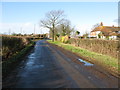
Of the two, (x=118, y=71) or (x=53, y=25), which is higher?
(x=53, y=25)

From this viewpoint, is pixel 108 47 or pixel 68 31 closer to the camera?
pixel 108 47

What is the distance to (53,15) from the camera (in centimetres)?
5312

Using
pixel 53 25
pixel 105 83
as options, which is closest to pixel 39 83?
pixel 105 83

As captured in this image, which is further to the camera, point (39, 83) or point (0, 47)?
point (0, 47)

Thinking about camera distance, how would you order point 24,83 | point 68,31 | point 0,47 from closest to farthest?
point 24,83 < point 0,47 < point 68,31

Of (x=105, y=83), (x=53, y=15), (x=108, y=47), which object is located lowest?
(x=105, y=83)

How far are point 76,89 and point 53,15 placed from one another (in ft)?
166

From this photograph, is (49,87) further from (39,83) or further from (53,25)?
(53,25)

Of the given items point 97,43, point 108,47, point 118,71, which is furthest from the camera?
point 97,43

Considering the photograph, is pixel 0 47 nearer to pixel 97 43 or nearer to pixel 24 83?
pixel 24 83

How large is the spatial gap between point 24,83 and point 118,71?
565 centimetres

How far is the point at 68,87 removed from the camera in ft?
16.4

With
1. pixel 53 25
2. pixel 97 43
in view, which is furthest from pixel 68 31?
pixel 97 43

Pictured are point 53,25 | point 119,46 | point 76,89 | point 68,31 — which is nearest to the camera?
point 76,89
